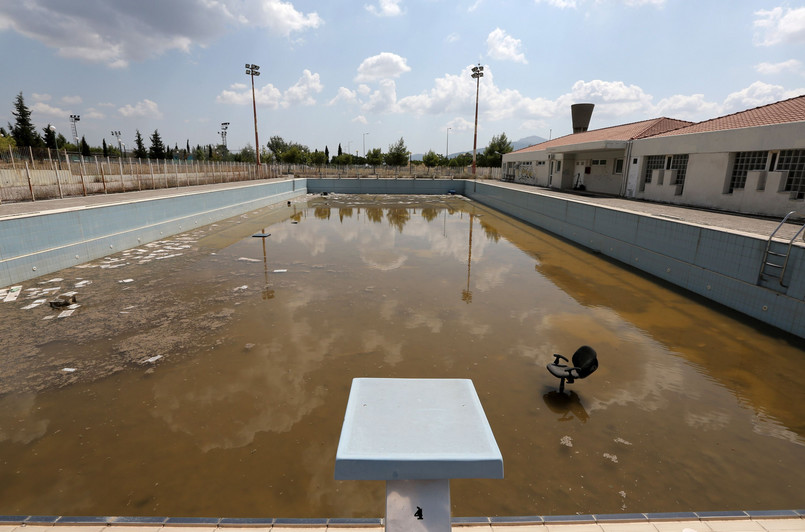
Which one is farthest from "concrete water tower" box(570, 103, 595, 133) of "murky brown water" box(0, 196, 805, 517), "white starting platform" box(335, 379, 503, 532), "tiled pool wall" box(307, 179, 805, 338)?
"white starting platform" box(335, 379, 503, 532)

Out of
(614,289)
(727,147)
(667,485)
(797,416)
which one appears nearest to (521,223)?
(727,147)

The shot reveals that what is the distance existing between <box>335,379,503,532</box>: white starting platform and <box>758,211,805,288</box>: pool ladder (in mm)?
9341

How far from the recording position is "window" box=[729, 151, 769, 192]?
14.7 meters

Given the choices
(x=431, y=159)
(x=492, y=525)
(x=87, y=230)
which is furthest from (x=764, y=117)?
(x=431, y=159)

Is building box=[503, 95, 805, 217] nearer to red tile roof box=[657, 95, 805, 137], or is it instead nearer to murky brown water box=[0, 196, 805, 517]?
red tile roof box=[657, 95, 805, 137]

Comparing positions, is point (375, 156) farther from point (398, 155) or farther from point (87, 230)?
point (87, 230)

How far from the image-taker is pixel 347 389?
5699 mm

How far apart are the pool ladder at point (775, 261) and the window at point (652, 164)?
13648 mm

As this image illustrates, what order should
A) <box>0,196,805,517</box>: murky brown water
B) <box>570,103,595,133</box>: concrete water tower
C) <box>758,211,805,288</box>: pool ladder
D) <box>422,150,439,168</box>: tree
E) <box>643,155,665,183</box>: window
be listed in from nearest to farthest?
<box>0,196,805,517</box>: murky brown water, <box>758,211,805,288</box>: pool ladder, <box>643,155,665,183</box>: window, <box>570,103,595,133</box>: concrete water tower, <box>422,150,439,168</box>: tree

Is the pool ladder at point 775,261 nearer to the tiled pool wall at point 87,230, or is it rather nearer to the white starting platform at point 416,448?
the white starting platform at point 416,448

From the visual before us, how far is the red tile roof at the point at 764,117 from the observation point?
14.6 metres

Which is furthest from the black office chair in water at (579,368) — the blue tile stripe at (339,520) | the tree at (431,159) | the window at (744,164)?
the tree at (431,159)

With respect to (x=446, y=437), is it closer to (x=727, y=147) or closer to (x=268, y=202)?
(x=727, y=147)

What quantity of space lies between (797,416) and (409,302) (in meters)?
6.50
